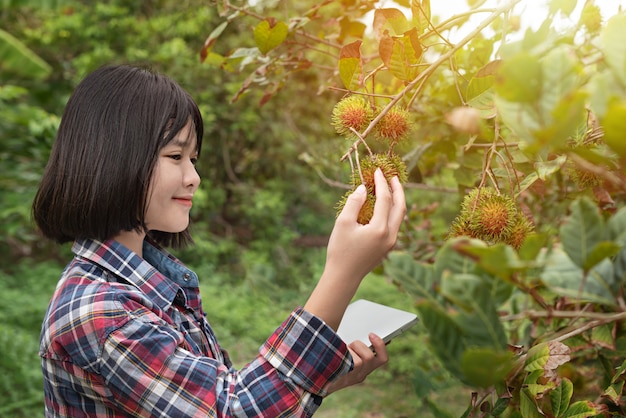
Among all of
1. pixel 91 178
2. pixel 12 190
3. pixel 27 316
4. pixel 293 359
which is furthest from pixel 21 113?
pixel 293 359

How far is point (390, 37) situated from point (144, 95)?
16.8 inches

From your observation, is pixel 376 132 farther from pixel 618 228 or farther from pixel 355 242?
pixel 618 228

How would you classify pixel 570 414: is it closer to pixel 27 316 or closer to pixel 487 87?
pixel 487 87

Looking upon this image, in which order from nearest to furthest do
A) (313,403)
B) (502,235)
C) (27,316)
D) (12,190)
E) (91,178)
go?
(502,235) → (313,403) → (91,178) → (27,316) → (12,190)

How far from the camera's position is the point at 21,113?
126 inches

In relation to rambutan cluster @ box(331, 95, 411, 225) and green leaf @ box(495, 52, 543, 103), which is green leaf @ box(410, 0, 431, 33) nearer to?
rambutan cluster @ box(331, 95, 411, 225)

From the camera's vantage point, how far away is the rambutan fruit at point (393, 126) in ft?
2.05

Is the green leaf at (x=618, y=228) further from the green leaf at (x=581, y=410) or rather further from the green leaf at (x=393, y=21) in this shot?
the green leaf at (x=393, y=21)

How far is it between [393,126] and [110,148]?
45cm

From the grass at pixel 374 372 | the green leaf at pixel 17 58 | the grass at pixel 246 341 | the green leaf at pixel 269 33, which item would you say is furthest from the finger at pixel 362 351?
the green leaf at pixel 17 58

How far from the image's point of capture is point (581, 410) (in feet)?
1.82

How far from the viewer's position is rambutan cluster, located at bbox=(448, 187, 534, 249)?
1.81 ft

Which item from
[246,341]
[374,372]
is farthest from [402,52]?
[246,341]

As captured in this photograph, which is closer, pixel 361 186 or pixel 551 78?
pixel 551 78
